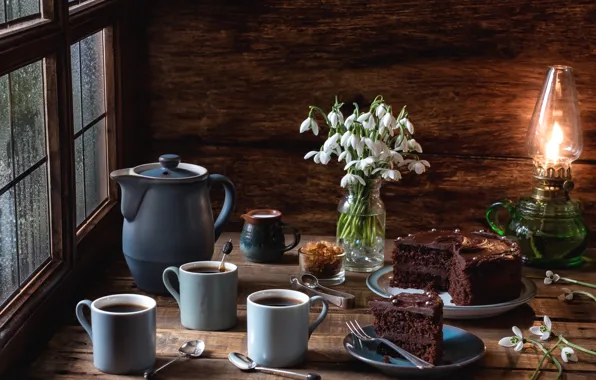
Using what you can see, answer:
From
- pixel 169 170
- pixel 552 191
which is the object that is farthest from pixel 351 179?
pixel 552 191

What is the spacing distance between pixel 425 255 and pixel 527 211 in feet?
1.12

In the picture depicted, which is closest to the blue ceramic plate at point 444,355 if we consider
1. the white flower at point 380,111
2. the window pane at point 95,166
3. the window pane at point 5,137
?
the white flower at point 380,111

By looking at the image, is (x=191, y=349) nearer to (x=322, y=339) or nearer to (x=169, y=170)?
(x=322, y=339)

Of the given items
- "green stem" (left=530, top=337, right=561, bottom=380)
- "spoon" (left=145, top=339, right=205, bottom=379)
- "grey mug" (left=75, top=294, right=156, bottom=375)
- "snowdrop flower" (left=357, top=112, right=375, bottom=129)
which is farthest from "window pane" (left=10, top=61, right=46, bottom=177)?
"green stem" (left=530, top=337, right=561, bottom=380)

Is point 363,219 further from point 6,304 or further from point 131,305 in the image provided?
point 6,304

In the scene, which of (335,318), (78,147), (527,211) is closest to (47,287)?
(78,147)

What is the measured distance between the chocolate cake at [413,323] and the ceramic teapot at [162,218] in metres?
0.42

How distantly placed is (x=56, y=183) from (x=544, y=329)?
94 cm

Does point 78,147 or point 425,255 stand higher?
point 78,147

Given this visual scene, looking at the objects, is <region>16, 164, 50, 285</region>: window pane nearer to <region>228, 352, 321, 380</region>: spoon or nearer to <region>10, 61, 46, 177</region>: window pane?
<region>10, 61, 46, 177</region>: window pane

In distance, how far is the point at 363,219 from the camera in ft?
6.68

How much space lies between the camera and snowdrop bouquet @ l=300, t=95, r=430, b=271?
194 centimetres

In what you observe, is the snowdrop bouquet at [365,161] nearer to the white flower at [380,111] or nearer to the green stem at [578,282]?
the white flower at [380,111]

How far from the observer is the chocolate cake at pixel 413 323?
1552 mm
